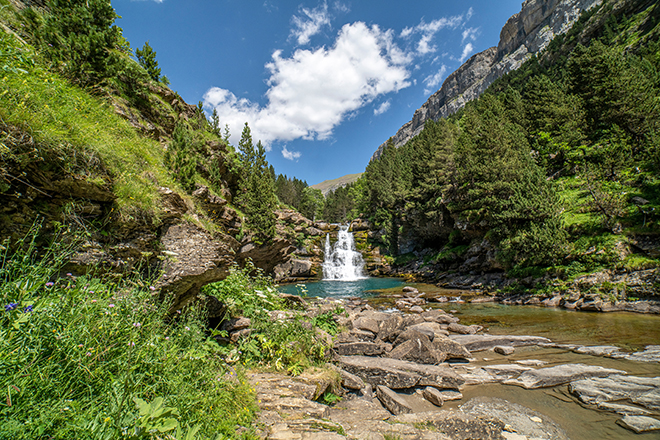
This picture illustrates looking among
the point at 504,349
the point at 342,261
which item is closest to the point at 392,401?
the point at 504,349

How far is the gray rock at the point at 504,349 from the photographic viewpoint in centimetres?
749

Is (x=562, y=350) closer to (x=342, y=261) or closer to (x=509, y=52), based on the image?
(x=342, y=261)

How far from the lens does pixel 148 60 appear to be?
42.6 feet

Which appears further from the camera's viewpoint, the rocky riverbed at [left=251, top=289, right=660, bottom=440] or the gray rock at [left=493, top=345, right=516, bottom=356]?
the gray rock at [left=493, top=345, right=516, bottom=356]

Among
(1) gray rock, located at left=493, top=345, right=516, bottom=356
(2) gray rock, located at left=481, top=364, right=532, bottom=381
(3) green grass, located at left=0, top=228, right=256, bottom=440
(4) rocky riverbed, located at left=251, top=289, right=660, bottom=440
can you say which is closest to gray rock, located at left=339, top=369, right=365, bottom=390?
(4) rocky riverbed, located at left=251, top=289, right=660, bottom=440

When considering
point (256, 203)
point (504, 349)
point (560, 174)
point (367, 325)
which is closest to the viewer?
point (504, 349)

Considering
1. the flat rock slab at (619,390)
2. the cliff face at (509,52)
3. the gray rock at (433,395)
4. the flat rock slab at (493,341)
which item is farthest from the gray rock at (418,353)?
the cliff face at (509,52)

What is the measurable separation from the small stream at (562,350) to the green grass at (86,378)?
4139 millimetres

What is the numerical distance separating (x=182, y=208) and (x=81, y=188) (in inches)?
72.5

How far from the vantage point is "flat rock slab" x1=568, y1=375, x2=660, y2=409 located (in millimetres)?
4594

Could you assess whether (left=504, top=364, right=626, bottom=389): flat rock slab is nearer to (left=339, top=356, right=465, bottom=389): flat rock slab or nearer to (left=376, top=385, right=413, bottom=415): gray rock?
(left=339, top=356, right=465, bottom=389): flat rock slab

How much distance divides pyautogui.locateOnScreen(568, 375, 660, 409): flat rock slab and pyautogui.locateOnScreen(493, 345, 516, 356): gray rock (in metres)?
2.18

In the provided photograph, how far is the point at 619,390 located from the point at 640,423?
1.17 meters

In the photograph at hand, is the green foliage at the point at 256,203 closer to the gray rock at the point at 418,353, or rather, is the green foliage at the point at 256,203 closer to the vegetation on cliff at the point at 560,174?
the gray rock at the point at 418,353
